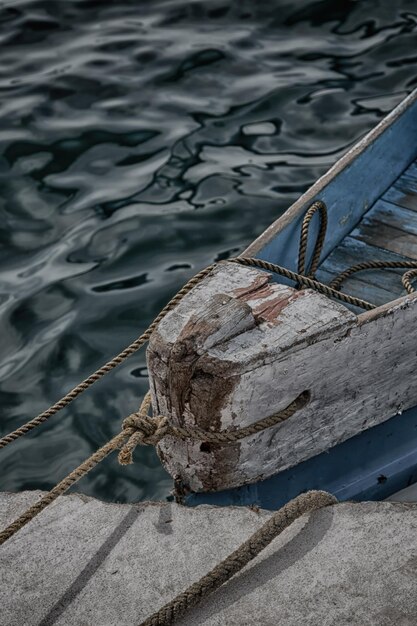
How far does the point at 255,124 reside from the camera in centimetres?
713

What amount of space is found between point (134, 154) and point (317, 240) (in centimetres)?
291

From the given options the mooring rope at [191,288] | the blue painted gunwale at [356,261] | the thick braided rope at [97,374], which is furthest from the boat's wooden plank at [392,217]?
the thick braided rope at [97,374]

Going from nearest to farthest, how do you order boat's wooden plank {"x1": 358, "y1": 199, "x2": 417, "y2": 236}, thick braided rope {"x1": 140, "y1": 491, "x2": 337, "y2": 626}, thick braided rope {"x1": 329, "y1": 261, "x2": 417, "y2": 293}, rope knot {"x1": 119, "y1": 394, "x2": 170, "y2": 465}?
thick braided rope {"x1": 140, "y1": 491, "x2": 337, "y2": 626} < rope knot {"x1": 119, "y1": 394, "x2": 170, "y2": 465} < thick braided rope {"x1": 329, "y1": 261, "x2": 417, "y2": 293} < boat's wooden plank {"x1": 358, "y1": 199, "x2": 417, "y2": 236}

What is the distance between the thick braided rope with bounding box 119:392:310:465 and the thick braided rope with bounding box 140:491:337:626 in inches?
12.7

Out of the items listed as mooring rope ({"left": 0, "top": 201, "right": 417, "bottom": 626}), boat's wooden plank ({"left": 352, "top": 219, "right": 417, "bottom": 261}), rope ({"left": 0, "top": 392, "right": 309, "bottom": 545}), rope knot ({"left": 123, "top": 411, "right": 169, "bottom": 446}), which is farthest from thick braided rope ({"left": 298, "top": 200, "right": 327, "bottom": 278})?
rope knot ({"left": 123, "top": 411, "right": 169, "bottom": 446})

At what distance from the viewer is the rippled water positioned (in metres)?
5.12

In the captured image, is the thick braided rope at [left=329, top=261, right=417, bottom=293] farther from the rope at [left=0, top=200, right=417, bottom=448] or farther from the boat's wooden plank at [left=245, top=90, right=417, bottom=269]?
the boat's wooden plank at [left=245, top=90, right=417, bottom=269]

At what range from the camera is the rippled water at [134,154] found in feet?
16.8

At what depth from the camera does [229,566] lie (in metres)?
2.78

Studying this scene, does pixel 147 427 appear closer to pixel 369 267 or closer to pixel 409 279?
pixel 409 279

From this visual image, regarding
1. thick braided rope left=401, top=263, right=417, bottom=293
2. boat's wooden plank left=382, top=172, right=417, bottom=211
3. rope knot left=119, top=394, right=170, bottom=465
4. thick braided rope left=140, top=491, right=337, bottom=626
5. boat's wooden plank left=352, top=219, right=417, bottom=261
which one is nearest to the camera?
thick braided rope left=140, top=491, right=337, bottom=626

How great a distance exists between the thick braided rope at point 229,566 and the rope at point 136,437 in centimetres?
33

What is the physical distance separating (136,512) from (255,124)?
4527mm

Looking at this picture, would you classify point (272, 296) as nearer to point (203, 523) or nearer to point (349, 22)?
point (203, 523)
